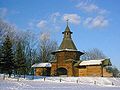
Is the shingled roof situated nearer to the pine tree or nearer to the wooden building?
the wooden building

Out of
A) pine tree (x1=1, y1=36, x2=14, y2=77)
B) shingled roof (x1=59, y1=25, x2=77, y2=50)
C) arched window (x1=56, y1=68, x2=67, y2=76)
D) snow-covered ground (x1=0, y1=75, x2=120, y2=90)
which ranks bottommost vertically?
snow-covered ground (x1=0, y1=75, x2=120, y2=90)

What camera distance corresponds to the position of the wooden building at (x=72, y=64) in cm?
5300

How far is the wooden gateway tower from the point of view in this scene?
55156 mm

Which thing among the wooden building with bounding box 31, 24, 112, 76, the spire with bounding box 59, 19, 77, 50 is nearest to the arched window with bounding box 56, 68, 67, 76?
the wooden building with bounding box 31, 24, 112, 76

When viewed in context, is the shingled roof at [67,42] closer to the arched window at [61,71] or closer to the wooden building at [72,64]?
the wooden building at [72,64]

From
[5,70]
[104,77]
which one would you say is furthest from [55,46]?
[5,70]

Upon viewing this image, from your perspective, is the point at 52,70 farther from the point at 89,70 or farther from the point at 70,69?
the point at 89,70

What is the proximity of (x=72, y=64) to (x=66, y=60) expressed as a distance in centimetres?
186

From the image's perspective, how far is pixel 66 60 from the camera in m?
56.1

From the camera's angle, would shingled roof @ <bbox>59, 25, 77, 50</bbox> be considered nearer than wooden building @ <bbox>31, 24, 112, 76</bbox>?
No

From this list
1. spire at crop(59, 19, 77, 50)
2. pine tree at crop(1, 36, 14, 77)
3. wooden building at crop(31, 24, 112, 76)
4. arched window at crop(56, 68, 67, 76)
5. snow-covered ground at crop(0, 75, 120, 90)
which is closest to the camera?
snow-covered ground at crop(0, 75, 120, 90)

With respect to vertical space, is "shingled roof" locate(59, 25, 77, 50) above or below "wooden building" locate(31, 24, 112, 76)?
above

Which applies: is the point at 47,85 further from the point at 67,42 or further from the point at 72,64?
the point at 67,42

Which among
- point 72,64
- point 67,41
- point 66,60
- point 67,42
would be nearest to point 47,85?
point 72,64
